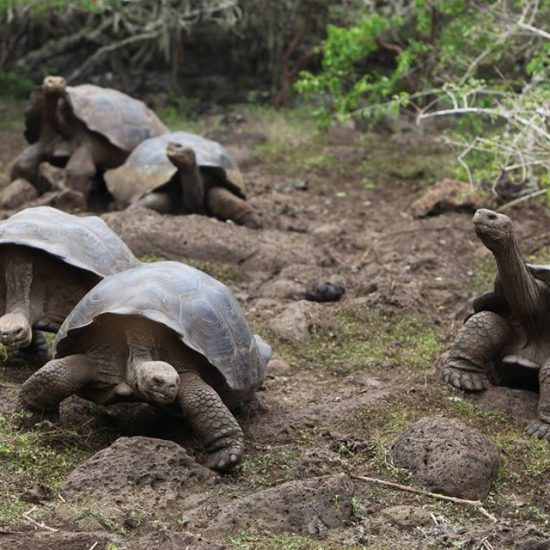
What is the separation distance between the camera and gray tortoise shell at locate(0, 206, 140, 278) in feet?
14.1

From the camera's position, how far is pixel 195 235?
664cm

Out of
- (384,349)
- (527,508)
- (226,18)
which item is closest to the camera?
(527,508)

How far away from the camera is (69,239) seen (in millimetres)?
4410

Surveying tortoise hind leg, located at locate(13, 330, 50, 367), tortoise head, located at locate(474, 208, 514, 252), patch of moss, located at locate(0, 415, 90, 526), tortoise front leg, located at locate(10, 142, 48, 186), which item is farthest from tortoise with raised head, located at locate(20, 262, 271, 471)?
tortoise front leg, located at locate(10, 142, 48, 186)

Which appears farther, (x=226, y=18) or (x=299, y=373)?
(x=226, y=18)

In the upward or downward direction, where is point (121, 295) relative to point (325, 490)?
upward

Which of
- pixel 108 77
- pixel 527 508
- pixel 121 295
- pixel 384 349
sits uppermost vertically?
pixel 121 295

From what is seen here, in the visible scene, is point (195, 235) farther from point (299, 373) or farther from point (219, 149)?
point (299, 373)

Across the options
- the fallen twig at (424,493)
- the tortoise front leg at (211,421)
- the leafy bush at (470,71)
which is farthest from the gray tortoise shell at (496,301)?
the leafy bush at (470,71)

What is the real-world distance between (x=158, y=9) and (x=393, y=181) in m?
3.56

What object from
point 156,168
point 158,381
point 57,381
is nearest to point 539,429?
point 158,381

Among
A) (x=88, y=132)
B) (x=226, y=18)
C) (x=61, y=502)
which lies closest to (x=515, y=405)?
(x=61, y=502)

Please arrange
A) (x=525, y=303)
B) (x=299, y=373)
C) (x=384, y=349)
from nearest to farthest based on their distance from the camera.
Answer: (x=525, y=303) → (x=299, y=373) → (x=384, y=349)

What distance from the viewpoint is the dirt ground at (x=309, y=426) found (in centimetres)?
311
